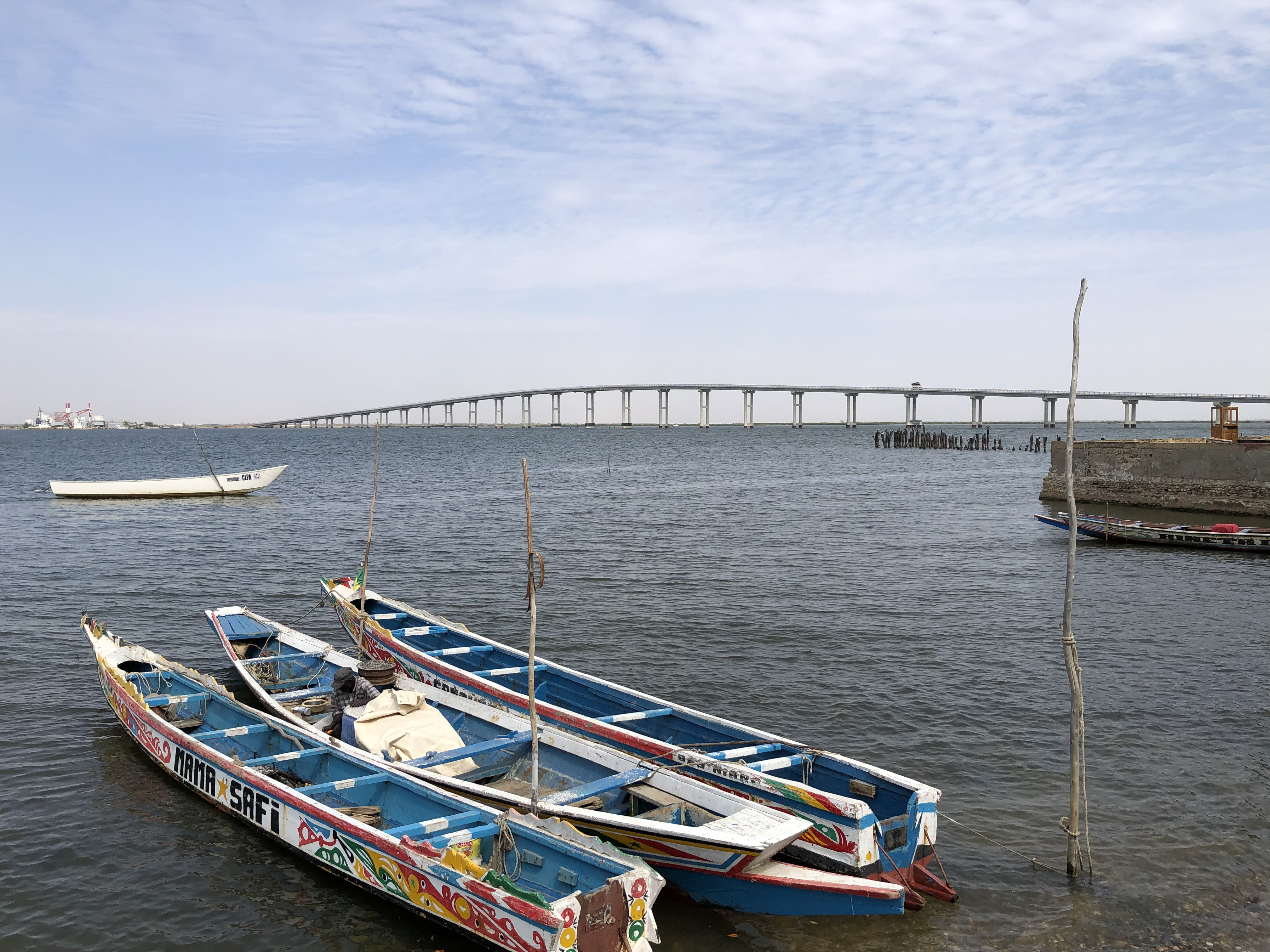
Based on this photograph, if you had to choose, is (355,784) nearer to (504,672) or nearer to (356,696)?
(356,696)

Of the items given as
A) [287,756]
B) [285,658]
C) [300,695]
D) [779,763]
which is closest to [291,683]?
[285,658]

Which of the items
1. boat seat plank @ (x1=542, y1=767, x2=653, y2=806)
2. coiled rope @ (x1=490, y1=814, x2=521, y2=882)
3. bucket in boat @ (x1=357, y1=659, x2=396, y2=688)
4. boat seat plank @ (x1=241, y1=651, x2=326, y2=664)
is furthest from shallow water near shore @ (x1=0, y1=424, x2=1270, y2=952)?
bucket in boat @ (x1=357, y1=659, x2=396, y2=688)

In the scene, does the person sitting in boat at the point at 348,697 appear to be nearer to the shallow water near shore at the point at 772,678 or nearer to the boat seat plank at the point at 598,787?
the shallow water near shore at the point at 772,678

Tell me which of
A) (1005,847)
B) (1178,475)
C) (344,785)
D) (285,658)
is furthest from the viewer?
(1178,475)

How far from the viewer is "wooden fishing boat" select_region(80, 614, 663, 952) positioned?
21.2 feet

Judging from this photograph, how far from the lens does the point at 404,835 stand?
24.8ft

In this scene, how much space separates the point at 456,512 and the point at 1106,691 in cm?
3078

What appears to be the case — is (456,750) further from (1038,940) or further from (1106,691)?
(1106,691)

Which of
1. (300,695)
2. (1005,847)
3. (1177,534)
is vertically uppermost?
(1177,534)

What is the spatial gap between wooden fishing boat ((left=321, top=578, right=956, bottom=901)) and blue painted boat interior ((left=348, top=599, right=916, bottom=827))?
14 millimetres

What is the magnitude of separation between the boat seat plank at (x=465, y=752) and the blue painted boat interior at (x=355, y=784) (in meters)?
0.43

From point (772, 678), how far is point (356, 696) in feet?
22.4

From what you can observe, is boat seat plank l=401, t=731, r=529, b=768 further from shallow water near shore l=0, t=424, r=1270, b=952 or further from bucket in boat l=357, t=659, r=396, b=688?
bucket in boat l=357, t=659, r=396, b=688

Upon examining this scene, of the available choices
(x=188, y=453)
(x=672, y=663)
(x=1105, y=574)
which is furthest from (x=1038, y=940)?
(x=188, y=453)
